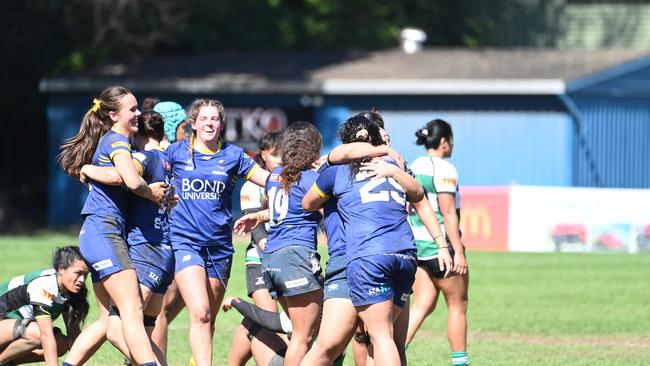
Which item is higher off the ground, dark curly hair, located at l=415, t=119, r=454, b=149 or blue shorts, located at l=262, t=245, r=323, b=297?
dark curly hair, located at l=415, t=119, r=454, b=149

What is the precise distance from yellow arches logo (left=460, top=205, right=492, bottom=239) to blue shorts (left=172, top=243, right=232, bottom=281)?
14.6m

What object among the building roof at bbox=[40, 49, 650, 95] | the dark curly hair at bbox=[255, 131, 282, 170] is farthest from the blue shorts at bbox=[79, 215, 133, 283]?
the building roof at bbox=[40, 49, 650, 95]

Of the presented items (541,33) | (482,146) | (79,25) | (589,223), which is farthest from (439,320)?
(541,33)

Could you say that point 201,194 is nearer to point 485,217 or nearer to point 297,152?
point 297,152

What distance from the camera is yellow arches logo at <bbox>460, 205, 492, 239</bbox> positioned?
77.4 feet

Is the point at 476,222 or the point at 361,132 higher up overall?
the point at 361,132

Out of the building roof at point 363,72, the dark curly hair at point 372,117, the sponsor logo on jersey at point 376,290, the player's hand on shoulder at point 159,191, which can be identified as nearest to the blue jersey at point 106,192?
the player's hand on shoulder at point 159,191

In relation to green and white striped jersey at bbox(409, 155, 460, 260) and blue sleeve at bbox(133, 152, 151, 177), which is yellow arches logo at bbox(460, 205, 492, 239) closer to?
green and white striped jersey at bbox(409, 155, 460, 260)

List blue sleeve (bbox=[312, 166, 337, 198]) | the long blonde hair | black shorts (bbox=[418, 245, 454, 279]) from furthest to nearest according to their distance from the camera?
black shorts (bbox=[418, 245, 454, 279])
the long blonde hair
blue sleeve (bbox=[312, 166, 337, 198])

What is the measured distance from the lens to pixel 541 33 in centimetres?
4456

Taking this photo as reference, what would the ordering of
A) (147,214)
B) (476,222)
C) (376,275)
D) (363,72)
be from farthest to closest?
(363,72), (476,222), (147,214), (376,275)

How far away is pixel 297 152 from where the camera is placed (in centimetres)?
855

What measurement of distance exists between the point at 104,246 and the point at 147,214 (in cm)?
47

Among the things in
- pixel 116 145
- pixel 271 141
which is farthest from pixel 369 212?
pixel 271 141
